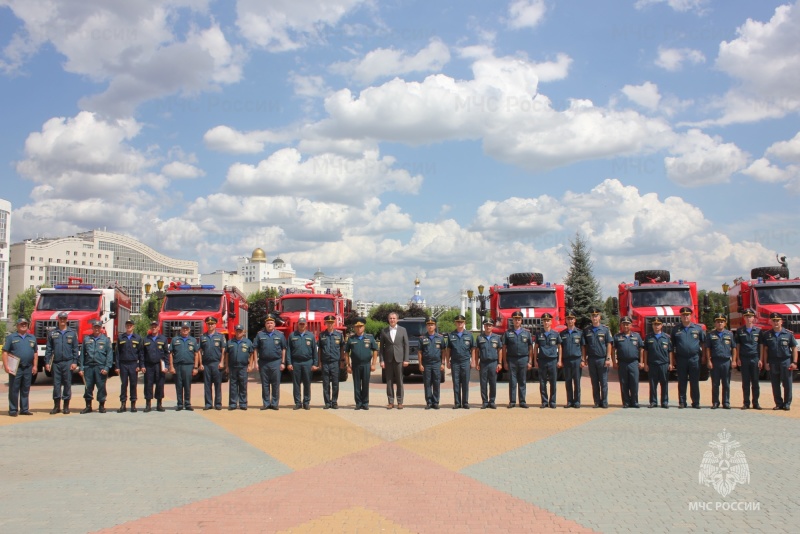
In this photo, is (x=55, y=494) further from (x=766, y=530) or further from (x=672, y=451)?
(x=672, y=451)

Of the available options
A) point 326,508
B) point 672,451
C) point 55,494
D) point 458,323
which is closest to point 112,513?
point 55,494

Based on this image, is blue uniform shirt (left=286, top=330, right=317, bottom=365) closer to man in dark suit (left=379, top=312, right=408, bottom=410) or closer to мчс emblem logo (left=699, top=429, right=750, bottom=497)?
man in dark suit (left=379, top=312, right=408, bottom=410)

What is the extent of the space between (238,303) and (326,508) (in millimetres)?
17799

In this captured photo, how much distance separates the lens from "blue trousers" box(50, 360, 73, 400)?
42.1 ft

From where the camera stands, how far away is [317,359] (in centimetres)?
1356

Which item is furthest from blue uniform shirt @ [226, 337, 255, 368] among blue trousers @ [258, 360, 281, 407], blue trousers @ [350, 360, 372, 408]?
blue trousers @ [350, 360, 372, 408]

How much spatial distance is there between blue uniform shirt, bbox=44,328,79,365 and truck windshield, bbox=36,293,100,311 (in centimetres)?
910

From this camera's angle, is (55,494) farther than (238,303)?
No

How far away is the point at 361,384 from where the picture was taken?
524 inches

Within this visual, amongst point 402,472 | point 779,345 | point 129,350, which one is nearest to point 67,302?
point 129,350

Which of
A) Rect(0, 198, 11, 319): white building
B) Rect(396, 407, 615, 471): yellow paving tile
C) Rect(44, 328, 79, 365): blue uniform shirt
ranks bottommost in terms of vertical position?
Rect(396, 407, 615, 471): yellow paving tile

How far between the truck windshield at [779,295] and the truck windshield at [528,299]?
5.95 m

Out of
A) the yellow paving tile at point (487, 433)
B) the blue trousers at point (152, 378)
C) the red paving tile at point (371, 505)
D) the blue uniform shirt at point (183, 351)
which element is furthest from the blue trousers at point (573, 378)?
the blue trousers at point (152, 378)

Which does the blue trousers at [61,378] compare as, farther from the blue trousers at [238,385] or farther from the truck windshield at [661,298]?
the truck windshield at [661,298]
